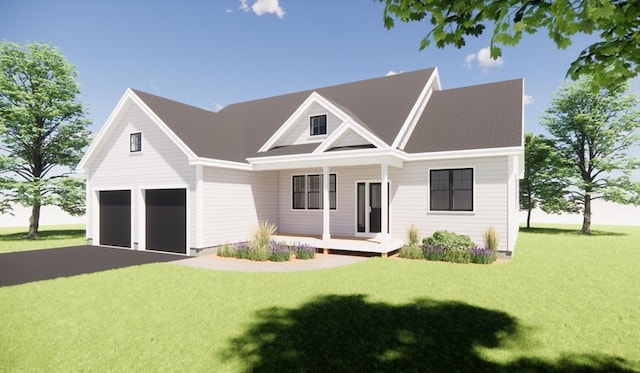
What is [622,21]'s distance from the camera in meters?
4.29

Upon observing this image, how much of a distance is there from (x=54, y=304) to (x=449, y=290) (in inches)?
350

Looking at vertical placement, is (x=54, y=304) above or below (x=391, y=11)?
below

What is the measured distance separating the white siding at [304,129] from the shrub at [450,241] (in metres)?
6.61

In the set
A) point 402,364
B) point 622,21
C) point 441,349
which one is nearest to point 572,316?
point 441,349

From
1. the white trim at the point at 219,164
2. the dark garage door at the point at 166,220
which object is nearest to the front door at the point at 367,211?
the white trim at the point at 219,164

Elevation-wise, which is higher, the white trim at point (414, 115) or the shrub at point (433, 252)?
the white trim at point (414, 115)

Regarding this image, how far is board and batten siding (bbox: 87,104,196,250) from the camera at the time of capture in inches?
571

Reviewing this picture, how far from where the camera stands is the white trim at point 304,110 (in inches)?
584

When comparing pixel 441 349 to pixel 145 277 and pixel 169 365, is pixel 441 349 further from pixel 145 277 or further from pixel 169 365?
pixel 145 277

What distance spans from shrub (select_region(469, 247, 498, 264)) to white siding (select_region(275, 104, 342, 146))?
7.94 metres

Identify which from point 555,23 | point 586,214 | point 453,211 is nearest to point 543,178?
point 586,214

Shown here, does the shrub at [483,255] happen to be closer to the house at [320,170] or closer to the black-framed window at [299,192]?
the house at [320,170]

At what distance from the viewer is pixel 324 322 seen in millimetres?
6074

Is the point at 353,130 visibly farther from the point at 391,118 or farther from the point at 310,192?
the point at 310,192
